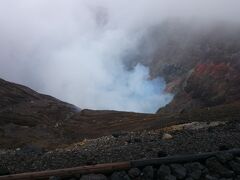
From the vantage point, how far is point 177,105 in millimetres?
114688

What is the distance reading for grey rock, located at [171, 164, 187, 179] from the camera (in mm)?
14672

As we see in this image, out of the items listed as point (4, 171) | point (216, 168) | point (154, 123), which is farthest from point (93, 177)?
point (154, 123)

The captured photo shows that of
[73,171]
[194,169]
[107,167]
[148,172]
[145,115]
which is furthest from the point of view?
[145,115]

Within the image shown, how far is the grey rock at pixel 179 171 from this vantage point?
14.7 m

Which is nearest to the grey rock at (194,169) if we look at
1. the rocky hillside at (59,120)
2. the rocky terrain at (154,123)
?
the rocky terrain at (154,123)

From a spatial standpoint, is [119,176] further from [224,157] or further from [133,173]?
[224,157]

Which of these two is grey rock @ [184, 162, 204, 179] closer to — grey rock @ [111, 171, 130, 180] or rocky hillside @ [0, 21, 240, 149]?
grey rock @ [111, 171, 130, 180]

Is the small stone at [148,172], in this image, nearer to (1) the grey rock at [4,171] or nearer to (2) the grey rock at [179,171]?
(2) the grey rock at [179,171]

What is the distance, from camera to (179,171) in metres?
14.7

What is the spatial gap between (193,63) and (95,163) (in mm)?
134139

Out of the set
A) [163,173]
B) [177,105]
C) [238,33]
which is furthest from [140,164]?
[238,33]

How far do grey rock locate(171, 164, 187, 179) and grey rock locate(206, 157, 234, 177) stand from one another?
900 mm

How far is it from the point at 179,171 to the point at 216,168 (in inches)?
50.0

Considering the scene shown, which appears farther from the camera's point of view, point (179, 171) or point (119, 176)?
point (179, 171)
